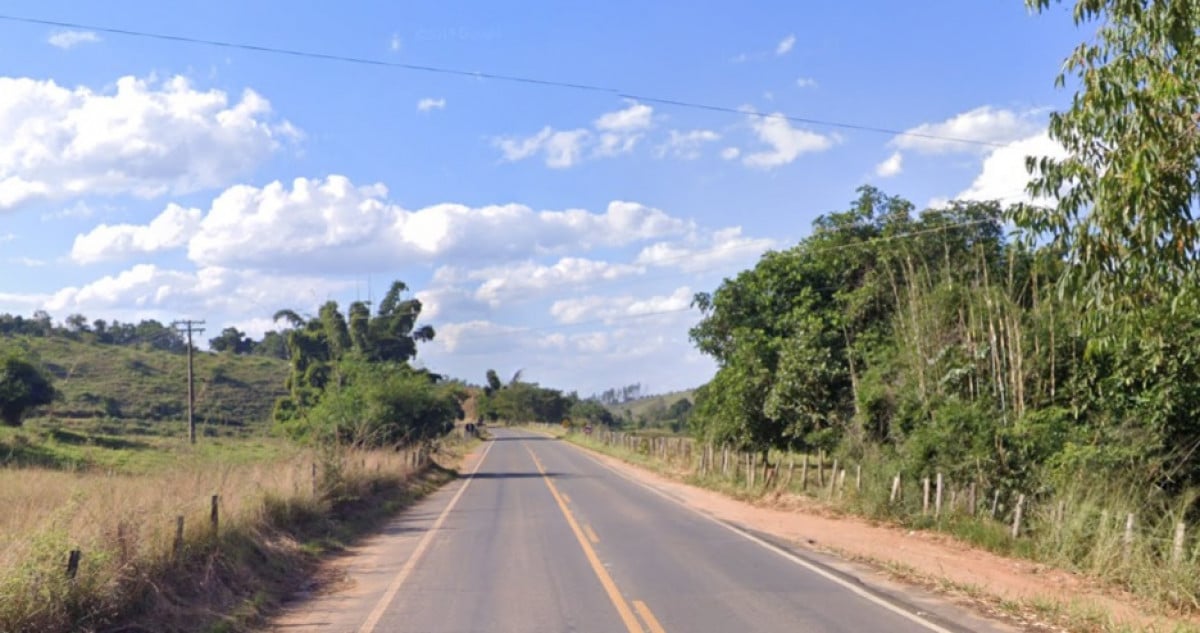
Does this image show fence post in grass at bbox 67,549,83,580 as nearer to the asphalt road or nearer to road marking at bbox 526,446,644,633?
the asphalt road

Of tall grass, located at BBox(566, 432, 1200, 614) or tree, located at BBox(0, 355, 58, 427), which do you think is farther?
tree, located at BBox(0, 355, 58, 427)

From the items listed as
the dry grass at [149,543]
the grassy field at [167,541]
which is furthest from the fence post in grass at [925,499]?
the dry grass at [149,543]

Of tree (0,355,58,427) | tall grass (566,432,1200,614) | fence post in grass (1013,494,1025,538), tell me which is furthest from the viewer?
tree (0,355,58,427)

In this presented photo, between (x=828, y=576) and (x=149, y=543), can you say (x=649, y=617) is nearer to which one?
(x=828, y=576)

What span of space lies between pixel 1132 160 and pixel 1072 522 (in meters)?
8.06

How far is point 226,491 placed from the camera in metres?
→ 15.2

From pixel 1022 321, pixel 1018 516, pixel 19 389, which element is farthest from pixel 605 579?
pixel 19 389

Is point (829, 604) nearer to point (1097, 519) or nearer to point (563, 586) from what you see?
point (563, 586)

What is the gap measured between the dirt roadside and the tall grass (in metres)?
0.31

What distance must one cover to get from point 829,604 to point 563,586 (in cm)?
326

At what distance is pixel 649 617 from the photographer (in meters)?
10.0

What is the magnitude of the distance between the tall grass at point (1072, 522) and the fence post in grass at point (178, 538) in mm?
10899

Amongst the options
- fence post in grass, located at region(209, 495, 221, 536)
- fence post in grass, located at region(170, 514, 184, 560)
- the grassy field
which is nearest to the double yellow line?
the grassy field

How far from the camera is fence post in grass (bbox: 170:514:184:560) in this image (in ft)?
36.2
